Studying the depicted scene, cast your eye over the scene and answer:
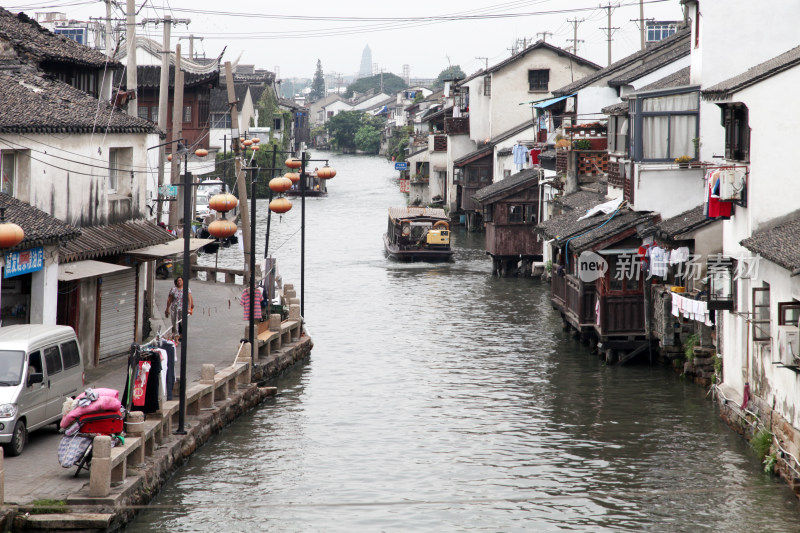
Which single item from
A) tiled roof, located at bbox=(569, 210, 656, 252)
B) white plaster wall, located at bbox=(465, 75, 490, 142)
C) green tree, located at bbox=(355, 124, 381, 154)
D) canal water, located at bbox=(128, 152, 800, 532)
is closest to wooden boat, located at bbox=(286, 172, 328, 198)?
white plaster wall, located at bbox=(465, 75, 490, 142)

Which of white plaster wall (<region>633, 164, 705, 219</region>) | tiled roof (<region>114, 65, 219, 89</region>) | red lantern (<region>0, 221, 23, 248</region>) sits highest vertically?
tiled roof (<region>114, 65, 219, 89</region>)

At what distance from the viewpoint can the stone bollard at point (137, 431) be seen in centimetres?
1852

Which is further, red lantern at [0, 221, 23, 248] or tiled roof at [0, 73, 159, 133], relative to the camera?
tiled roof at [0, 73, 159, 133]

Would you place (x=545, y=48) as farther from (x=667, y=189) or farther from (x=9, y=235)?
(x=9, y=235)

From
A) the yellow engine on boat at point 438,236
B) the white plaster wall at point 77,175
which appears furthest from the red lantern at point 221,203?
the yellow engine on boat at point 438,236

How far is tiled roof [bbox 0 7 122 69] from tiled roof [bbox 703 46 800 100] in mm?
18415

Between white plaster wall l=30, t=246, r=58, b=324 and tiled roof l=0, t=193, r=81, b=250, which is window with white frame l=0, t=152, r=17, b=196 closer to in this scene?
tiled roof l=0, t=193, r=81, b=250

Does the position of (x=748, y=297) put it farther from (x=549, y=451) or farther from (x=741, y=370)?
(x=549, y=451)

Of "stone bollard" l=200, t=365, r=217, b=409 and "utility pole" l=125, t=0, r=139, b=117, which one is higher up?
"utility pole" l=125, t=0, r=139, b=117

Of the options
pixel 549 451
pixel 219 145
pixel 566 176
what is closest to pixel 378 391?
pixel 549 451

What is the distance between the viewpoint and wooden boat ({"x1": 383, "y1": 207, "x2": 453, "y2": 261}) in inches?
2270

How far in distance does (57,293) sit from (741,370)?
16.0 meters

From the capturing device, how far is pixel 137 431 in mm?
18594

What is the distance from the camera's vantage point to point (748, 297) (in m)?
21.9
